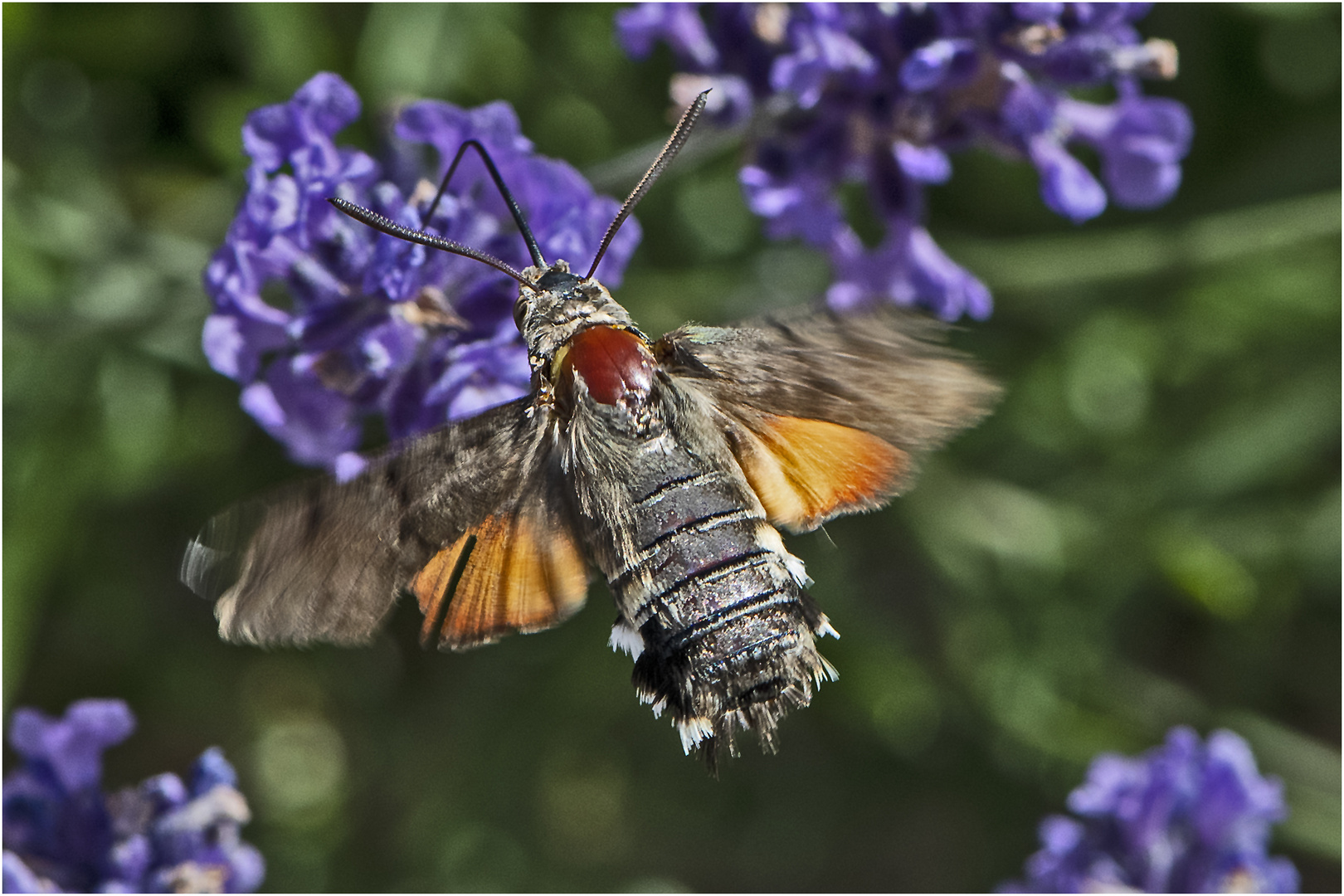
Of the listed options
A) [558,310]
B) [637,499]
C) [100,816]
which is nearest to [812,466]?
[637,499]

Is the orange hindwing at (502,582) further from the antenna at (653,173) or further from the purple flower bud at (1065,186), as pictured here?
the purple flower bud at (1065,186)

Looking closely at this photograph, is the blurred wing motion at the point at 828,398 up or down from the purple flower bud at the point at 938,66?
down

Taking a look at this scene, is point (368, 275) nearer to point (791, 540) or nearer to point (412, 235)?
point (412, 235)

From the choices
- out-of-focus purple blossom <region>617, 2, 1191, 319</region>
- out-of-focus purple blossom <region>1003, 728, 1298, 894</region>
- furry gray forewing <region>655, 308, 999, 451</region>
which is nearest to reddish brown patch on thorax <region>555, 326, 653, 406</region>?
furry gray forewing <region>655, 308, 999, 451</region>

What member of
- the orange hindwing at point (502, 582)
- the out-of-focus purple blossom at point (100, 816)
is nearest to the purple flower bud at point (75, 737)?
the out-of-focus purple blossom at point (100, 816)

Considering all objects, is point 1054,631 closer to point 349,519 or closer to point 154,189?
point 349,519
